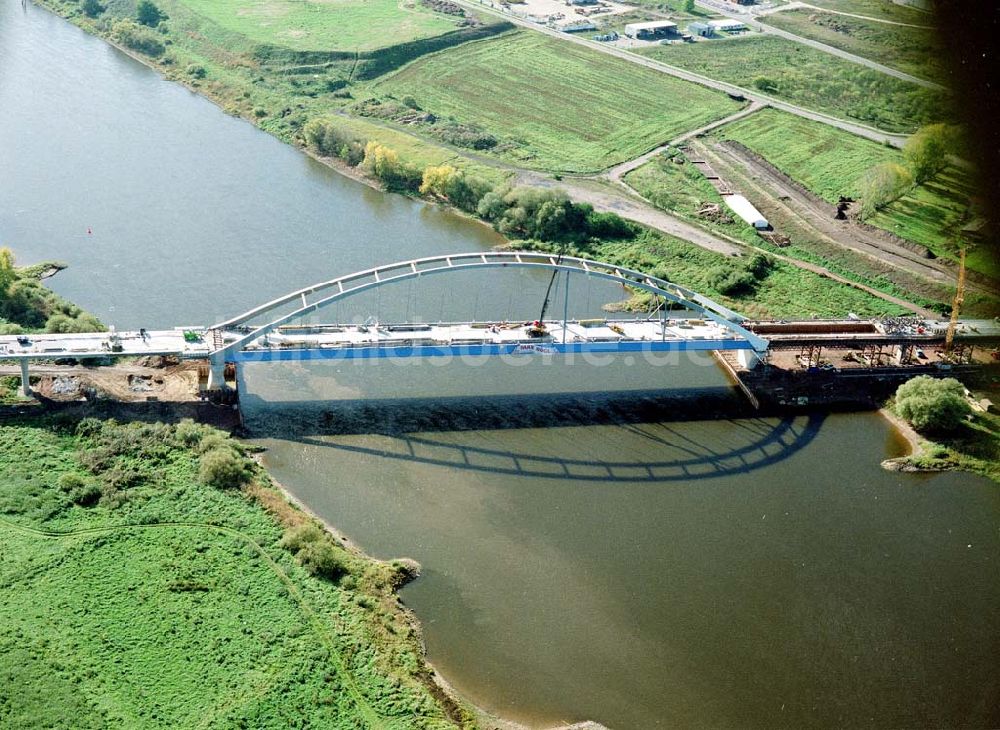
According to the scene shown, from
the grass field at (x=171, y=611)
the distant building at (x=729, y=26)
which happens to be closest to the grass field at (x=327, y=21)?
the distant building at (x=729, y=26)

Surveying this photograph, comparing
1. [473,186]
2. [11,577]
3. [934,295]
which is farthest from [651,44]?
[11,577]

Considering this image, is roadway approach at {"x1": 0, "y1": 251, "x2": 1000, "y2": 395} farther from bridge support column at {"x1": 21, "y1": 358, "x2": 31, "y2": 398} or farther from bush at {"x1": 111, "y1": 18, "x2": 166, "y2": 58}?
bush at {"x1": 111, "y1": 18, "x2": 166, "y2": 58}

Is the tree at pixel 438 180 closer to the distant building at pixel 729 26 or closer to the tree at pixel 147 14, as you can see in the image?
the tree at pixel 147 14

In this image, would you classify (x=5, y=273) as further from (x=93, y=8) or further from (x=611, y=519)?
(x=93, y=8)

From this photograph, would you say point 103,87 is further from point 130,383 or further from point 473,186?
point 130,383

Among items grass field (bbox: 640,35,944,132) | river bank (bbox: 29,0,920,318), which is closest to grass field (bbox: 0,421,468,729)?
river bank (bbox: 29,0,920,318)

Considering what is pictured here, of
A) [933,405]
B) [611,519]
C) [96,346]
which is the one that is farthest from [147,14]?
[933,405]
